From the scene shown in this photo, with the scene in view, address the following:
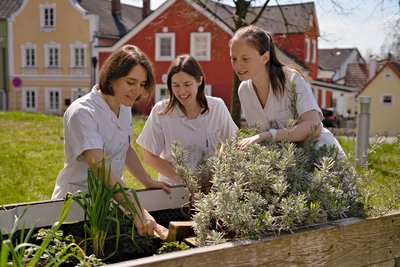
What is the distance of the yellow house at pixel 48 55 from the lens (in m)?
28.5

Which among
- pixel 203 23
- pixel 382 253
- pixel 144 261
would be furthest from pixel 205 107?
pixel 203 23

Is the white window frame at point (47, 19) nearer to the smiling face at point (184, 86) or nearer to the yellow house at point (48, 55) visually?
the yellow house at point (48, 55)

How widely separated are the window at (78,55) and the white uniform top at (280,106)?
2666 cm

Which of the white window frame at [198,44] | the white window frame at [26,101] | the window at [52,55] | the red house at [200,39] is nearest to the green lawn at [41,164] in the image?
the red house at [200,39]

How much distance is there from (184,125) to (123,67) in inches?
A: 32.3

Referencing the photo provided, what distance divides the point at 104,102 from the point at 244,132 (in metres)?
0.68

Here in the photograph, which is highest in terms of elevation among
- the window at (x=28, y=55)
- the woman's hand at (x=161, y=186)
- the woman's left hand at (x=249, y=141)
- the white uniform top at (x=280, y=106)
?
the window at (x=28, y=55)

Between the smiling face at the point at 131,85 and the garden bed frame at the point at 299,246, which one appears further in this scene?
the smiling face at the point at 131,85

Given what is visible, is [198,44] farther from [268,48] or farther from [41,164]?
[268,48]

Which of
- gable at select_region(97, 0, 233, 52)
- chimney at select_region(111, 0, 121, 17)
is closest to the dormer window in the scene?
gable at select_region(97, 0, 233, 52)

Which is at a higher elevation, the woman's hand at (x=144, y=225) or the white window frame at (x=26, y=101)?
the woman's hand at (x=144, y=225)

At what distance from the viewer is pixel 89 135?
7.29 feet

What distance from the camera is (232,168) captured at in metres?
2.02

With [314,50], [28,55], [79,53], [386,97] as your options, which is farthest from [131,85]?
[28,55]
